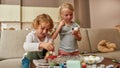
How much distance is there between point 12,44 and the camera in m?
2.67

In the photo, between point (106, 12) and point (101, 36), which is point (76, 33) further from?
point (106, 12)

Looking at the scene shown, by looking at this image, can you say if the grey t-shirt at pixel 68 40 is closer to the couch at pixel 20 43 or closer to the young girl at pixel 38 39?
the young girl at pixel 38 39

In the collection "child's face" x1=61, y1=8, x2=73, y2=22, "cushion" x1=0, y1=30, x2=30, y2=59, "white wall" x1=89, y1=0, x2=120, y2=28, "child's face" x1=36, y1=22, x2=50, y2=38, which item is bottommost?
"cushion" x1=0, y1=30, x2=30, y2=59

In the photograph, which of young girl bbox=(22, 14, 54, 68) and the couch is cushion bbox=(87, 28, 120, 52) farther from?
young girl bbox=(22, 14, 54, 68)

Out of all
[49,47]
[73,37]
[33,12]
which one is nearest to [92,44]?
[73,37]

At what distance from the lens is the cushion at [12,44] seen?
2.62m

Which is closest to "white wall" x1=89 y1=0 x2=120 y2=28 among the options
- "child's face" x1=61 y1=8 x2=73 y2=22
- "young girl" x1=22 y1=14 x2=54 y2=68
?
"child's face" x1=61 y1=8 x2=73 y2=22

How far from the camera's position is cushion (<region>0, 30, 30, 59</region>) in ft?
8.59

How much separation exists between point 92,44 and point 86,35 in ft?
0.54

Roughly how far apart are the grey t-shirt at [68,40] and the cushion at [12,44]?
0.85 m

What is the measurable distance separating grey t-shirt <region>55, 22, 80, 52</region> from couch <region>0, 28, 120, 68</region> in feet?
2.08

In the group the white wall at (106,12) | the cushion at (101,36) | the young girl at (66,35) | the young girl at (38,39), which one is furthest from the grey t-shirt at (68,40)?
the white wall at (106,12)

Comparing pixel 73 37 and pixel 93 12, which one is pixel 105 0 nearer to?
pixel 93 12

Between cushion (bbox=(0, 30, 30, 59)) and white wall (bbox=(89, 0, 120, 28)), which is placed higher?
white wall (bbox=(89, 0, 120, 28))
